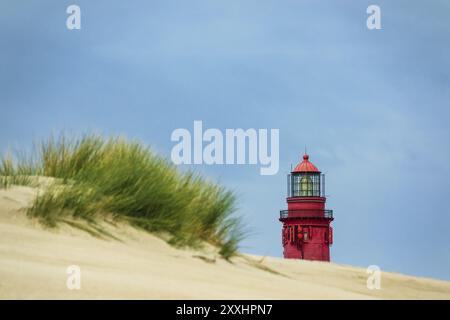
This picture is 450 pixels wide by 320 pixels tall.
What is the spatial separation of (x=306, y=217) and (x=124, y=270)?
116 feet

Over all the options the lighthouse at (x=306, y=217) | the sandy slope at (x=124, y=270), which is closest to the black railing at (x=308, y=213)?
the lighthouse at (x=306, y=217)

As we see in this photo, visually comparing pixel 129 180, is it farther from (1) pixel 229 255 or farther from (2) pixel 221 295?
(2) pixel 221 295

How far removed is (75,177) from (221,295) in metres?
3.79

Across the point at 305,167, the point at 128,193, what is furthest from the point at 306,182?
the point at 128,193

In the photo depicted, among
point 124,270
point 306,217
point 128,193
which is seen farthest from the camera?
point 306,217

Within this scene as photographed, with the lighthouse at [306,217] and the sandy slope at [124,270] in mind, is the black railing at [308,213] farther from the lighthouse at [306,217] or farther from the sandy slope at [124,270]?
the sandy slope at [124,270]

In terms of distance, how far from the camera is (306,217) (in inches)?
1645

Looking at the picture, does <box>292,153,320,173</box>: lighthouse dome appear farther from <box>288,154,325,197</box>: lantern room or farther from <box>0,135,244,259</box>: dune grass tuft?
<box>0,135,244,259</box>: dune grass tuft

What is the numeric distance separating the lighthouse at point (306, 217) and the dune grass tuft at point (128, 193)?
3201 centimetres

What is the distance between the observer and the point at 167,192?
9305mm

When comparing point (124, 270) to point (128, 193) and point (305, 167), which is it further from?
point (305, 167)

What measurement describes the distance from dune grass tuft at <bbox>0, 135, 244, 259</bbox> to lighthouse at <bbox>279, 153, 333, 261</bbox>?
105 ft
